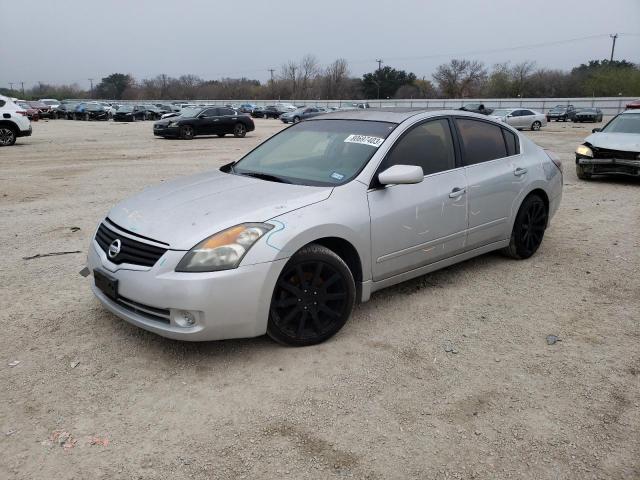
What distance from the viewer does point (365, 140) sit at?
13.6ft

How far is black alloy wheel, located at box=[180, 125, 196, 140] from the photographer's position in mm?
23641

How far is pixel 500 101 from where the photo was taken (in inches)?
2712

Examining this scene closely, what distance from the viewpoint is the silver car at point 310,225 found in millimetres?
3158

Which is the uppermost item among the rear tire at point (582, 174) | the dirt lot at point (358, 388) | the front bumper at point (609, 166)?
the front bumper at point (609, 166)

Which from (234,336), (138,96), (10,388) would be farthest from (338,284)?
(138,96)

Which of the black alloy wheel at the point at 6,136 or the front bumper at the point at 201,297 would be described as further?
the black alloy wheel at the point at 6,136

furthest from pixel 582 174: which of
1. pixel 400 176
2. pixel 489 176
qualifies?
pixel 400 176

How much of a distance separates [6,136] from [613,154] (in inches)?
733

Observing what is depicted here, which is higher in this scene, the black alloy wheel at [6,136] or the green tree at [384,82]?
the green tree at [384,82]

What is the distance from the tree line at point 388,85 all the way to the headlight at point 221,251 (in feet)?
267

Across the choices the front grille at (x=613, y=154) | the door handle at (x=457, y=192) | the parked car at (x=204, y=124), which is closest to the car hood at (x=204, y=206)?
the door handle at (x=457, y=192)

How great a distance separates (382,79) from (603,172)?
96.3 metres

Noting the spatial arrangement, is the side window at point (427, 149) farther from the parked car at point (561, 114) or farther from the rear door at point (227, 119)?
→ the parked car at point (561, 114)

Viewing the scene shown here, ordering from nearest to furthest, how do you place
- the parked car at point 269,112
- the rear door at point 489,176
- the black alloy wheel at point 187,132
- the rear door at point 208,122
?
the rear door at point 489,176
the black alloy wheel at point 187,132
the rear door at point 208,122
the parked car at point 269,112
